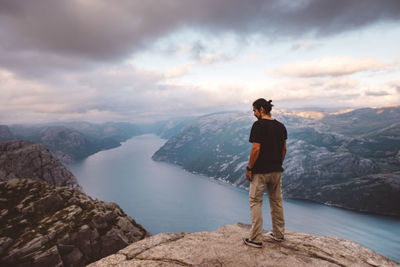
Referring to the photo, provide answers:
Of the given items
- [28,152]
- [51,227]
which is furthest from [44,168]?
[51,227]

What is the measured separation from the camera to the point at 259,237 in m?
8.36

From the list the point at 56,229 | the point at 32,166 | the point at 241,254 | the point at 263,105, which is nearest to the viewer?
the point at 241,254

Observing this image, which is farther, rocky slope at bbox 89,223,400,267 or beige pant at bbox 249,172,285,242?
beige pant at bbox 249,172,285,242

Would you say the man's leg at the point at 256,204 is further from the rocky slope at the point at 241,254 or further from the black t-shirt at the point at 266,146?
the rocky slope at the point at 241,254

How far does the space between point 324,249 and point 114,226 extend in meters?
47.2

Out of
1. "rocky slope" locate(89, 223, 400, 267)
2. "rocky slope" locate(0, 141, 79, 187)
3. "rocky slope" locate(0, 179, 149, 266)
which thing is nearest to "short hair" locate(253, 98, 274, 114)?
"rocky slope" locate(89, 223, 400, 267)

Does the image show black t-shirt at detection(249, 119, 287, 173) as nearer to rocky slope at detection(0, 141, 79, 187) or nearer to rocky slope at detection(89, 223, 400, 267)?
rocky slope at detection(89, 223, 400, 267)

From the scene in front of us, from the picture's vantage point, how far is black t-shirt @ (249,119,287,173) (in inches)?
320

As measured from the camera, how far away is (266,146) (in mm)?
8164

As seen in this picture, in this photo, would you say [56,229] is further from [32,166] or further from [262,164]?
[32,166]

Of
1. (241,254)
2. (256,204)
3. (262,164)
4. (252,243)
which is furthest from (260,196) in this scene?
(241,254)

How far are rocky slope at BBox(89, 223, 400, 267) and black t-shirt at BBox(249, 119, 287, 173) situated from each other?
10.2ft

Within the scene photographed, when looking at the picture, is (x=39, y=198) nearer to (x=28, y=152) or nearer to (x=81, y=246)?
(x=81, y=246)

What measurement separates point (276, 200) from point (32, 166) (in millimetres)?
210836
